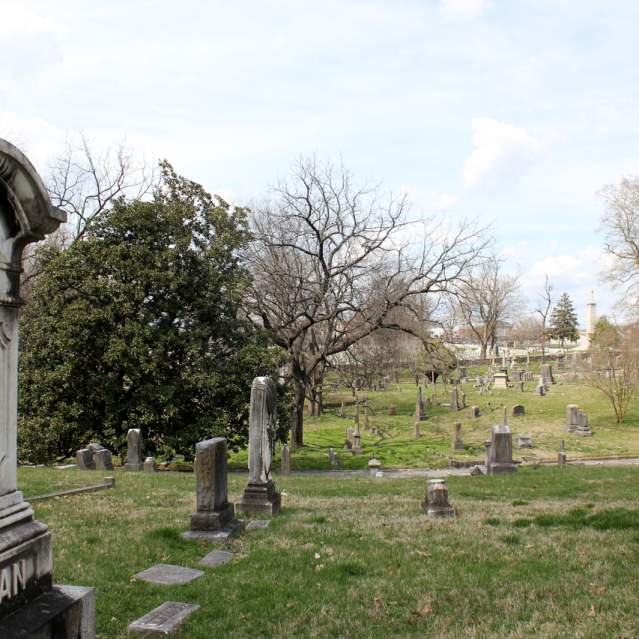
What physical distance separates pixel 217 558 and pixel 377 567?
183 centimetres

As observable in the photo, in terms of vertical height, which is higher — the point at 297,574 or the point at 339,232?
the point at 339,232

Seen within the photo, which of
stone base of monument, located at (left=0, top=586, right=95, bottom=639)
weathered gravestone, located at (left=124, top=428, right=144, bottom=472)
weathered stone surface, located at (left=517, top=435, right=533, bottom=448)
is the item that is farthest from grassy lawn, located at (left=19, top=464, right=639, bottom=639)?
weathered stone surface, located at (left=517, top=435, right=533, bottom=448)

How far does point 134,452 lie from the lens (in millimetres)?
17172

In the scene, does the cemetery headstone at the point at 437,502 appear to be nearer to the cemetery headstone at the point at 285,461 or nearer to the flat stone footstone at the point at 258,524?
the flat stone footstone at the point at 258,524

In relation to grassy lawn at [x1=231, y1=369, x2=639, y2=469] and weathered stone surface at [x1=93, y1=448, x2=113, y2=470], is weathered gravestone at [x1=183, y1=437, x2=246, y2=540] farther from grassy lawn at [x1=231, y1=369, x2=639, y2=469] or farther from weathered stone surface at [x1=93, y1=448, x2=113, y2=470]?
grassy lawn at [x1=231, y1=369, x2=639, y2=469]

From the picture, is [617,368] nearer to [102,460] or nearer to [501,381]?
[501,381]

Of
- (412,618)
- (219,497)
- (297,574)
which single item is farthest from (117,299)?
(412,618)

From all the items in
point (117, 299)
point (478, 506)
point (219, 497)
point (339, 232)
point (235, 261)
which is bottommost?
point (478, 506)

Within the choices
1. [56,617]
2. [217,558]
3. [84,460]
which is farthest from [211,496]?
[84,460]

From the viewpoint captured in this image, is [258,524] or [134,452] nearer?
[258,524]

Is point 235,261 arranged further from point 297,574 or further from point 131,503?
point 297,574

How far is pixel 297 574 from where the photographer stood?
6.01 metres

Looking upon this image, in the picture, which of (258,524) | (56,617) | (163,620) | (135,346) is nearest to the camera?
(56,617)

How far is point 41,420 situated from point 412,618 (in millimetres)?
16114
